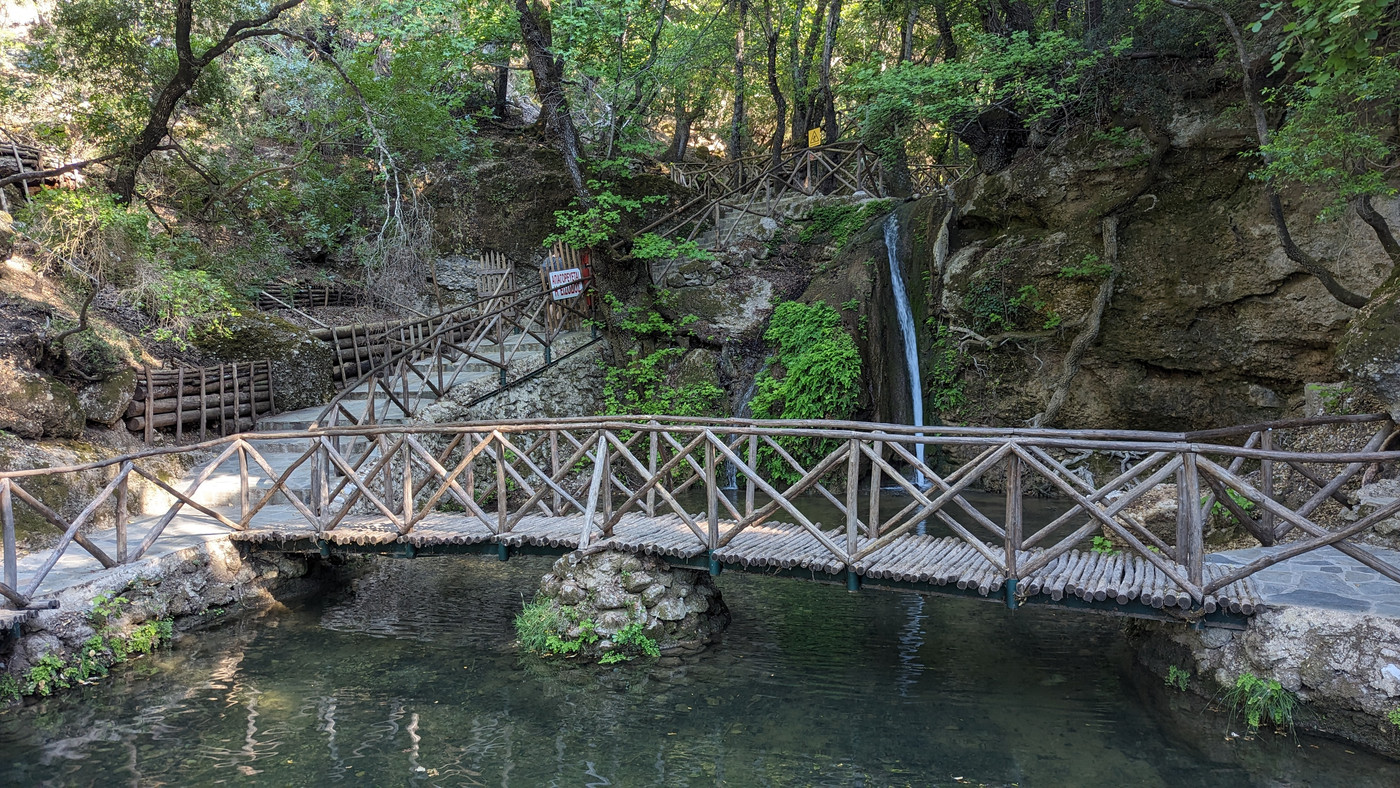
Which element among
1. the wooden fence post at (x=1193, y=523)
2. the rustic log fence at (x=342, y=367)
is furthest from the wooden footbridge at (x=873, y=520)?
the rustic log fence at (x=342, y=367)

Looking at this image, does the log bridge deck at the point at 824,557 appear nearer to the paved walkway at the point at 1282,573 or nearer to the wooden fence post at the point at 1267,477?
the paved walkway at the point at 1282,573

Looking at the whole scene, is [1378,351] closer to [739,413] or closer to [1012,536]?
[1012,536]

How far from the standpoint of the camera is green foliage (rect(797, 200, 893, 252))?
13.5m

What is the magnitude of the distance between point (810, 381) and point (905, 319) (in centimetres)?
248

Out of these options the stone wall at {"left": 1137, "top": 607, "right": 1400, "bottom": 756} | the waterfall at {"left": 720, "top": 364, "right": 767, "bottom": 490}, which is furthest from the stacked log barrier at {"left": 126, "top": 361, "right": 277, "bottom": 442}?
the stone wall at {"left": 1137, "top": 607, "right": 1400, "bottom": 756}

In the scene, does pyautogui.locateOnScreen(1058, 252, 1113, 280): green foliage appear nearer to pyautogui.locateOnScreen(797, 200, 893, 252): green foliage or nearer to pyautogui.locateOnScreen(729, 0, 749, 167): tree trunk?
pyautogui.locateOnScreen(797, 200, 893, 252): green foliage

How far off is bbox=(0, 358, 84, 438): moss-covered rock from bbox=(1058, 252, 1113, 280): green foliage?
12.2 meters

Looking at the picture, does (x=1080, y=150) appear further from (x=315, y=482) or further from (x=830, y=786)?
(x=315, y=482)

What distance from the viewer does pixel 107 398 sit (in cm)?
871

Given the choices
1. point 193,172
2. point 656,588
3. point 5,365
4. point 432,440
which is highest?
point 193,172

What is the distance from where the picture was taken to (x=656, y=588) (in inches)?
241

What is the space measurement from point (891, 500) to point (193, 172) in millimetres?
11020

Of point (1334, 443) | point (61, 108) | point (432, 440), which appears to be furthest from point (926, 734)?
point (61, 108)

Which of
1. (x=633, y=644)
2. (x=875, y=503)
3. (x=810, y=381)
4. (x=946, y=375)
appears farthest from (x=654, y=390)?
(x=875, y=503)
